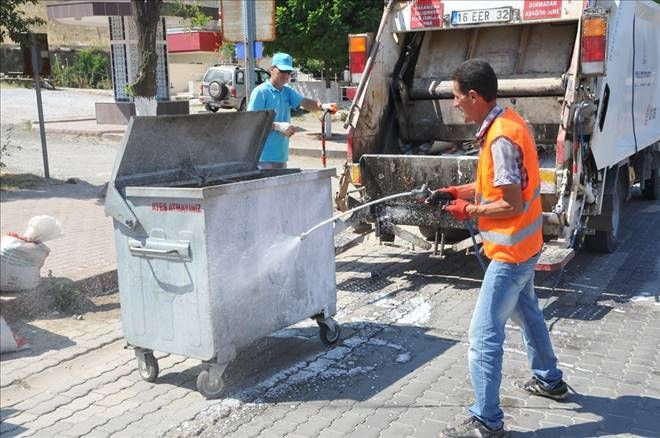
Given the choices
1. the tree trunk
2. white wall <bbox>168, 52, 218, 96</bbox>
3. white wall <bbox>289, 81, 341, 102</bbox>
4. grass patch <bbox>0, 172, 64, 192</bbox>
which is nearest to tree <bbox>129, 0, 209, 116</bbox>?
the tree trunk

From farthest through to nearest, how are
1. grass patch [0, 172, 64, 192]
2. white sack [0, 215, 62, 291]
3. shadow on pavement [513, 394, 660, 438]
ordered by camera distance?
grass patch [0, 172, 64, 192]
white sack [0, 215, 62, 291]
shadow on pavement [513, 394, 660, 438]

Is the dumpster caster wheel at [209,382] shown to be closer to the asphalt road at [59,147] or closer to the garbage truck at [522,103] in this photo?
the garbage truck at [522,103]

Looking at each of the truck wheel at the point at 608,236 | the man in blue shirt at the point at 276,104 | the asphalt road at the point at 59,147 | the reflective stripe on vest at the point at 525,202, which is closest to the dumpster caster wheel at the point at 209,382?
the reflective stripe on vest at the point at 525,202

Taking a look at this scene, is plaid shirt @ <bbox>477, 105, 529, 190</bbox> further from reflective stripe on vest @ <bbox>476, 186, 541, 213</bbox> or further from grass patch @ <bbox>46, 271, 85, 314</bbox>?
grass patch @ <bbox>46, 271, 85, 314</bbox>

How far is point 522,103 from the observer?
266 inches

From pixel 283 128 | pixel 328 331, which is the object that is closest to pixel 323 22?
pixel 283 128

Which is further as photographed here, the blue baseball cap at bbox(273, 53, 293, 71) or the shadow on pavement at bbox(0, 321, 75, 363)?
the blue baseball cap at bbox(273, 53, 293, 71)

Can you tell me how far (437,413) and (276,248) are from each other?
1297 millimetres

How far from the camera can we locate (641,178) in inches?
344

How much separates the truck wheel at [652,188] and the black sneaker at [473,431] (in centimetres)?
762

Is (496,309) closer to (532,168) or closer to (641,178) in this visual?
(532,168)

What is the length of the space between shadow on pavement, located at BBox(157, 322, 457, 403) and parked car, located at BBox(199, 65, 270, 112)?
59.1ft

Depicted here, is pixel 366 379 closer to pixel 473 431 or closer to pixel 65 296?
pixel 473 431

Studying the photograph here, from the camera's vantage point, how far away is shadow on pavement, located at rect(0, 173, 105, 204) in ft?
34.0
